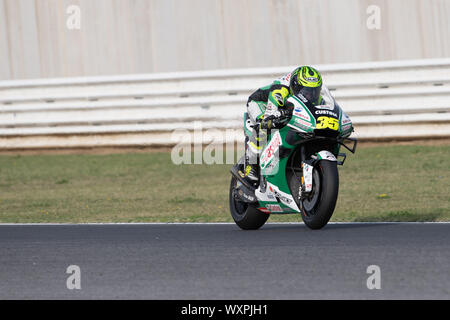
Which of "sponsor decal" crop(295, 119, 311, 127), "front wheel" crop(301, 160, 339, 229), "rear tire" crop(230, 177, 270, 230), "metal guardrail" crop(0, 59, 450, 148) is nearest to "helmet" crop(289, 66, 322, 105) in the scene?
"sponsor decal" crop(295, 119, 311, 127)

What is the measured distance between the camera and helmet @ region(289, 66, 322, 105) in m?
8.98

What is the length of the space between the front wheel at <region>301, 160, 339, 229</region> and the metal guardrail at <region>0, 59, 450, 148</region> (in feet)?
27.3

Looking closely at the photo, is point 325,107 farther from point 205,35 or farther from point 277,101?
point 205,35

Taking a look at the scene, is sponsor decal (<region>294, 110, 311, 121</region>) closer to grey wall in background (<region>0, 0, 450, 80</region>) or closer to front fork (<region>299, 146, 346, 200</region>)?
front fork (<region>299, 146, 346, 200</region>)

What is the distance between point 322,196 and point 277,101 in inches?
49.4

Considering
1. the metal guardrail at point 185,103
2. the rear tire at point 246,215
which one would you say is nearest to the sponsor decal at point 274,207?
the rear tire at point 246,215

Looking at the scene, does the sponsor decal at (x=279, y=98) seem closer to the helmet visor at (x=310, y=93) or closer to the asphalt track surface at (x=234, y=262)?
the helmet visor at (x=310, y=93)

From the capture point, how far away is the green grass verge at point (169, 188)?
1234 cm

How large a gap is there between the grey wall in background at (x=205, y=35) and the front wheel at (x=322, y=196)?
30.4 ft

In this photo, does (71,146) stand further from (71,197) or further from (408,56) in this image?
(408,56)

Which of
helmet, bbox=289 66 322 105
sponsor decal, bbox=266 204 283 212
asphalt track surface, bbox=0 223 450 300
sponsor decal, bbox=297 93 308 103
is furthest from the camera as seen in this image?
sponsor decal, bbox=266 204 283 212

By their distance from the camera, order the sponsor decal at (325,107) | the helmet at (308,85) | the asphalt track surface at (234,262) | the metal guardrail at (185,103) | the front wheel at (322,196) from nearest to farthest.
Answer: the asphalt track surface at (234,262)
the front wheel at (322,196)
the sponsor decal at (325,107)
the helmet at (308,85)
the metal guardrail at (185,103)

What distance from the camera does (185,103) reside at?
1783 centimetres

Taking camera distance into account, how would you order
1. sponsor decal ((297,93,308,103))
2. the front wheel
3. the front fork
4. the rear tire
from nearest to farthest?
the front wheel < the front fork < sponsor decal ((297,93,308,103)) < the rear tire
